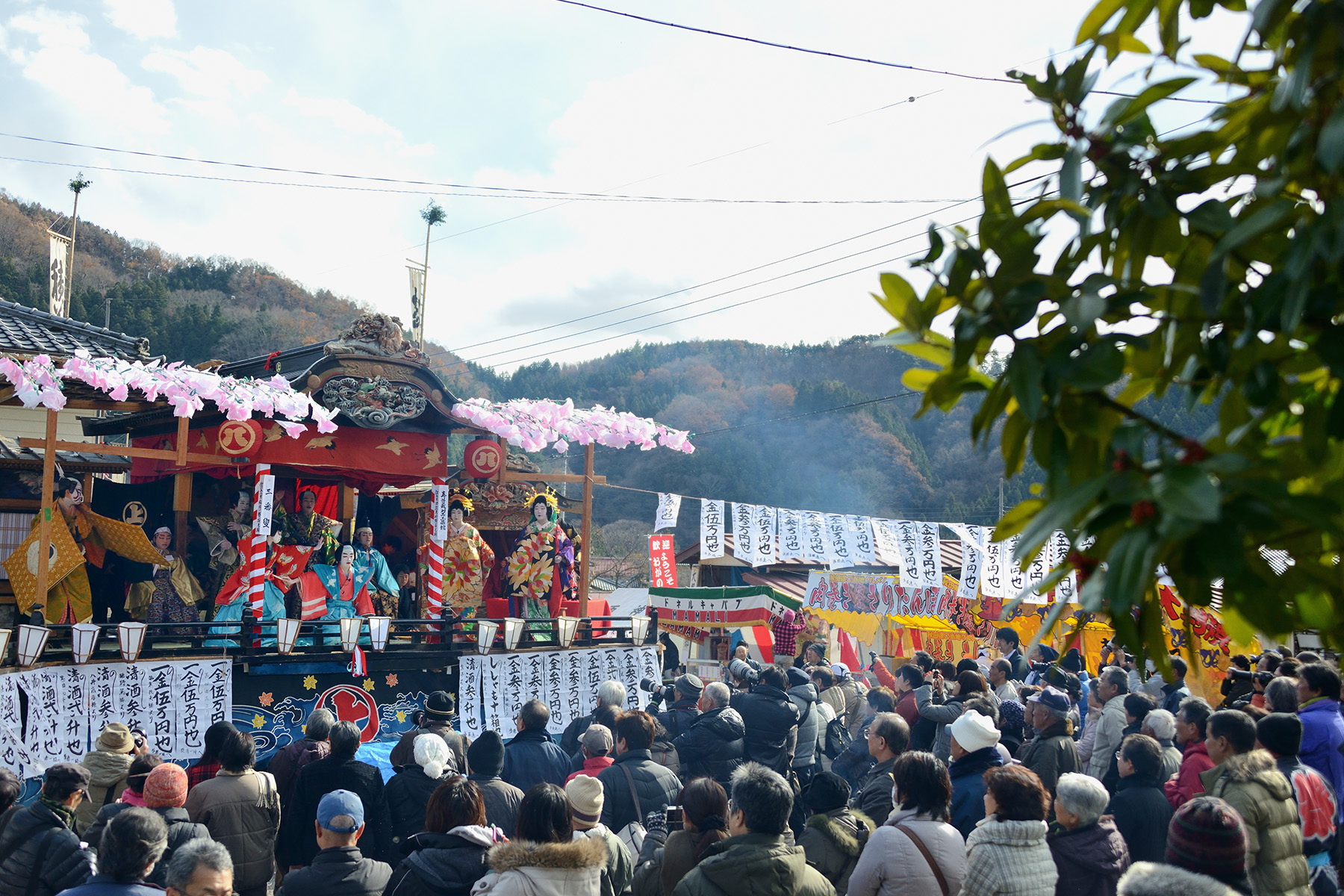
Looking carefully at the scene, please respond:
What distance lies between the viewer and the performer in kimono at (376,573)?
1258cm

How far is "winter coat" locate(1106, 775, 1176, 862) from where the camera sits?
4.31 meters

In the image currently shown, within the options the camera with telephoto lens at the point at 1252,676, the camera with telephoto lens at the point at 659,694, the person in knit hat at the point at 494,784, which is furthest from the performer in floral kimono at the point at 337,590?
the camera with telephoto lens at the point at 1252,676

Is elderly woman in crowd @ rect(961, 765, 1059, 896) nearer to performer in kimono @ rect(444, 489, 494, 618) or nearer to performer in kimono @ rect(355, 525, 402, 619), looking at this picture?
performer in kimono @ rect(444, 489, 494, 618)

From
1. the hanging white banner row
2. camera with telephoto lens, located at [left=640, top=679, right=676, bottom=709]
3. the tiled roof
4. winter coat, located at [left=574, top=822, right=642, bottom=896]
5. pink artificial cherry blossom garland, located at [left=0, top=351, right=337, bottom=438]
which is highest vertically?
the tiled roof

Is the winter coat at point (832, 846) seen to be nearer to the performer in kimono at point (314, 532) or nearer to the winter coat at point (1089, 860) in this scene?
the winter coat at point (1089, 860)

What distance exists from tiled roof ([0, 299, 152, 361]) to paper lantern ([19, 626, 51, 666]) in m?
4.10

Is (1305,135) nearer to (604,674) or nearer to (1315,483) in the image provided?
(1315,483)

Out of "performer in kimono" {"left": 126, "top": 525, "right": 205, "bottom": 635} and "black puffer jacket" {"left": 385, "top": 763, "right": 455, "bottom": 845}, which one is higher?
"performer in kimono" {"left": 126, "top": 525, "right": 205, "bottom": 635}

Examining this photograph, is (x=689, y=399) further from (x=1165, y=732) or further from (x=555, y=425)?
(x=1165, y=732)

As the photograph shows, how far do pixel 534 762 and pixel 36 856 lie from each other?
2524mm

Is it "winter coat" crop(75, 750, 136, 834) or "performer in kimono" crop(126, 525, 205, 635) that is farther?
"performer in kimono" crop(126, 525, 205, 635)

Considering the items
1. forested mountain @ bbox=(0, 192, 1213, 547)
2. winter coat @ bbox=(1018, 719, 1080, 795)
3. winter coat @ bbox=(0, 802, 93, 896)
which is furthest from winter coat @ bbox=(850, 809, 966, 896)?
forested mountain @ bbox=(0, 192, 1213, 547)

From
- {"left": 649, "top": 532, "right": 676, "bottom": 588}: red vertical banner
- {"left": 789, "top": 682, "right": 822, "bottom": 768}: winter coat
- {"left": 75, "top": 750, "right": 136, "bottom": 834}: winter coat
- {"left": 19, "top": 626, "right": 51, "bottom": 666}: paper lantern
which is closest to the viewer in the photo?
{"left": 75, "top": 750, "right": 136, "bottom": 834}: winter coat

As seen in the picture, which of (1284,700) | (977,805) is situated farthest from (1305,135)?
(1284,700)
